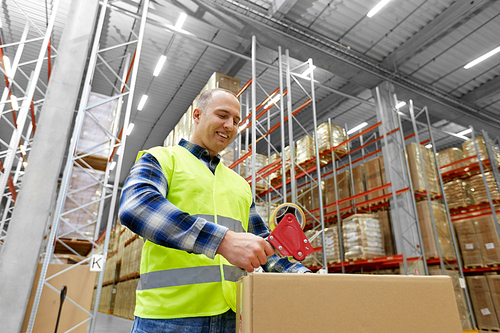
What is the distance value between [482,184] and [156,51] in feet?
33.1

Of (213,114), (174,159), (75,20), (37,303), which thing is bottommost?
(37,303)

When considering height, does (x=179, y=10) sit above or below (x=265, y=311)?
above

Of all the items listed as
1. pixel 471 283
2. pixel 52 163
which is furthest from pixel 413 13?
pixel 52 163

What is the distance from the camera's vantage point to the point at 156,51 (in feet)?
31.9

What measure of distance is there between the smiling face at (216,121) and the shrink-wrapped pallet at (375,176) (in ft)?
26.6

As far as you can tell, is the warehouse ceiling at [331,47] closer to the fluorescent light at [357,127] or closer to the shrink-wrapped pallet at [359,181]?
the fluorescent light at [357,127]

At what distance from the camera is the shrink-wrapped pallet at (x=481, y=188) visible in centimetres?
913

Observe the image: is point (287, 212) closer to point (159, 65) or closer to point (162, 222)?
point (162, 222)

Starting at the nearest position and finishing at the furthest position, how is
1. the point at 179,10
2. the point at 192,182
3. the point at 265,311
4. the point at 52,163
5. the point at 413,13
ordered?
the point at 265,311 < the point at 192,182 < the point at 52,163 < the point at 179,10 < the point at 413,13

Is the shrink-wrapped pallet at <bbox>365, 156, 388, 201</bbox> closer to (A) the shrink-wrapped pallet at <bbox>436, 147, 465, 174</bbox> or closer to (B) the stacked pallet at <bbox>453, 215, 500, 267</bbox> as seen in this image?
(B) the stacked pallet at <bbox>453, 215, 500, 267</bbox>

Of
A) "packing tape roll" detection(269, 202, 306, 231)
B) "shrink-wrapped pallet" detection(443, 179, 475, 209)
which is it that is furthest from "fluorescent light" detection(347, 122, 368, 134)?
"packing tape roll" detection(269, 202, 306, 231)

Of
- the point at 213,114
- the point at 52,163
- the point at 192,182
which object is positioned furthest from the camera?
the point at 52,163

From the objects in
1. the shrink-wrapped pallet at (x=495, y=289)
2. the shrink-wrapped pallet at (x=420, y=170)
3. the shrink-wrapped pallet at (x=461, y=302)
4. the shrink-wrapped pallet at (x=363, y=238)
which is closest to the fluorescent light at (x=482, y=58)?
the shrink-wrapped pallet at (x=420, y=170)

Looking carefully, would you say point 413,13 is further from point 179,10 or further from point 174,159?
point 174,159
